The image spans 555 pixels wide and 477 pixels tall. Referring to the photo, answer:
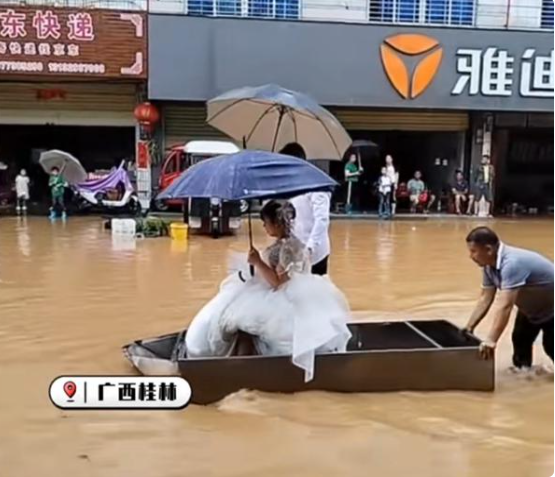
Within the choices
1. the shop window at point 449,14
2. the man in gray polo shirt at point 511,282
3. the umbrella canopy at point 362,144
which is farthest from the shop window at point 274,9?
the man in gray polo shirt at point 511,282

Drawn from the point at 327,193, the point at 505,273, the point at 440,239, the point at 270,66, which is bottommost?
the point at 440,239

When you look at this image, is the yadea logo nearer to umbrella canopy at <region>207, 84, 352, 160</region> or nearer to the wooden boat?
umbrella canopy at <region>207, 84, 352, 160</region>

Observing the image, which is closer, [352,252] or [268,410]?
[268,410]

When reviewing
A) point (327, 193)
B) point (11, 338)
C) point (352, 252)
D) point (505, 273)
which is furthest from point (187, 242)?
point (505, 273)

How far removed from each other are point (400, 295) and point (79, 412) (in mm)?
4162

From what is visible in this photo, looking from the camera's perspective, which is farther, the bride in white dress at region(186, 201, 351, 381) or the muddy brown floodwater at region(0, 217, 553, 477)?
the bride in white dress at region(186, 201, 351, 381)

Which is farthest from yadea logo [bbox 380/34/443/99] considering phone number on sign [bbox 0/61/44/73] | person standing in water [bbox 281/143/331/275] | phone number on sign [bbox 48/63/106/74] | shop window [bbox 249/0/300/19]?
person standing in water [bbox 281/143/331/275]

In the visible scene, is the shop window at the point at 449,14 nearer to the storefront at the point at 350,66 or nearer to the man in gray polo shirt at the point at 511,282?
the storefront at the point at 350,66

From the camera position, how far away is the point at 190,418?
367 cm

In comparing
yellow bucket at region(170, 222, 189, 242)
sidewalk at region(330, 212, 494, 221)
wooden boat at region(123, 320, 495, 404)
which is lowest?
sidewalk at region(330, 212, 494, 221)

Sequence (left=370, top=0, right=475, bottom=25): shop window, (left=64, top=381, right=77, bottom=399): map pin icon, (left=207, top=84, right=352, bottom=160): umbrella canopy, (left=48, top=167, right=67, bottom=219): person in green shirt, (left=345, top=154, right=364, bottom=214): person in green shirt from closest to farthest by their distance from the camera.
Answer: (left=64, top=381, right=77, bottom=399): map pin icon < (left=207, top=84, right=352, bottom=160): umbrella canopy < (left=48, top=167, right=67, bottom=219): person in green shirt < (left=370, top=0, right=475, bottom=25): shop window < (left=345, top=154, right=364, bottom=214): person in green shirt

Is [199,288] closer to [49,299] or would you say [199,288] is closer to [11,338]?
[49,299]

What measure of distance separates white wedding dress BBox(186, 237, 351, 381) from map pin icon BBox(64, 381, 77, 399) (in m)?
1.22

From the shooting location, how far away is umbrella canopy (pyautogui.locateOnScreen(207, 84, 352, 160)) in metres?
5.09
